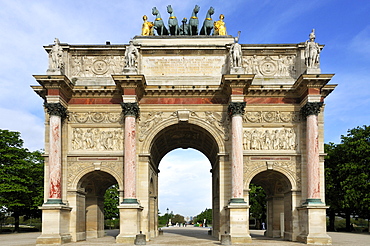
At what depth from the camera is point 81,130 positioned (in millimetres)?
29000

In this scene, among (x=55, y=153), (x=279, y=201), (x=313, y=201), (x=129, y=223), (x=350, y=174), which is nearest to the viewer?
(x=129, y=223)

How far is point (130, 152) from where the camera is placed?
2755 centimetres

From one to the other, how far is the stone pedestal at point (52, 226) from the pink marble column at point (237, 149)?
9955 millimetres

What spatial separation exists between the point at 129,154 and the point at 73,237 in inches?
241

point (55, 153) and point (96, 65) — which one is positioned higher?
point (96, 65)

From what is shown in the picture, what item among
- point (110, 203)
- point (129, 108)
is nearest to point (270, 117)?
point (129, 108)

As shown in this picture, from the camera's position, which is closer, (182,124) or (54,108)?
(54,108)

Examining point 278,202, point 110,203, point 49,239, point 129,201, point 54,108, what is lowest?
point 110,203

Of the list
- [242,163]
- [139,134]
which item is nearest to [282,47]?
[242,163]

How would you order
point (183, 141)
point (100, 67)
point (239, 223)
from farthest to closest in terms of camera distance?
point (183, 141)
point (100, 67)
point (239, 223)

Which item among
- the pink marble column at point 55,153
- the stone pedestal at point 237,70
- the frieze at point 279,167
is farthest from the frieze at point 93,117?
the frieze at point 279,167

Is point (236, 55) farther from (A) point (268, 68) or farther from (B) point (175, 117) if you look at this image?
(B) point (175, 117)

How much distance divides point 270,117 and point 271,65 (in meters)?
3.56

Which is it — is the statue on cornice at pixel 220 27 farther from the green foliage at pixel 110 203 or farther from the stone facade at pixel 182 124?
the green foliage at pixel 110 203
